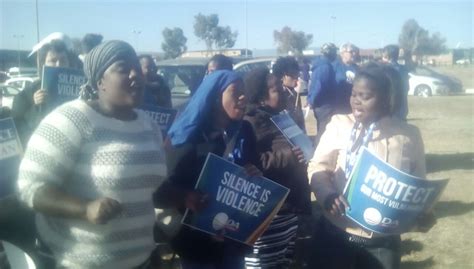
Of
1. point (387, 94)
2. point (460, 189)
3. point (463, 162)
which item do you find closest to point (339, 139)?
point (387, 94)

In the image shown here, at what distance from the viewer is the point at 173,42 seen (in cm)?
3719

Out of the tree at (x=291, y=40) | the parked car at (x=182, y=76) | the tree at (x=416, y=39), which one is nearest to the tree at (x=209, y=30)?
the tree at (x=291, y=40)

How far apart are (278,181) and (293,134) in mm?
330

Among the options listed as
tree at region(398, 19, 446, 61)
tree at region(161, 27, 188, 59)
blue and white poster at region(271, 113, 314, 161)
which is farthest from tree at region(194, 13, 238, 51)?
blue and white poster at region(271, 113, 314, 161)

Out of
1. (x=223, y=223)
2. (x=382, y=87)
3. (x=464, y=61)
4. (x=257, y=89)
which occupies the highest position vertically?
Answer: (x=382, y=87)

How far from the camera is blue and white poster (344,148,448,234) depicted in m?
2.88

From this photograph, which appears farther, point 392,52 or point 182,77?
point 182,77

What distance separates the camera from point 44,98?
167 inches

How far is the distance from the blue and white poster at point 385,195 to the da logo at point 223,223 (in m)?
0.62

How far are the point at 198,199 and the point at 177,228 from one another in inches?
11.9

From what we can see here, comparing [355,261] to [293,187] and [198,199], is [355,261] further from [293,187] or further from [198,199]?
[198,199]

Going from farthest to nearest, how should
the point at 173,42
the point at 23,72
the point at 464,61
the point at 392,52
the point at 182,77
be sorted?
the point at 464,61, the point at 173,42, the point at 23,72, the point at 182,77, the point at 392,52

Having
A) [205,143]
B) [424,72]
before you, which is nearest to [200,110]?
[205,143]

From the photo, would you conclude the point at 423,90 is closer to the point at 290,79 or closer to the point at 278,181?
the point at 290,79
